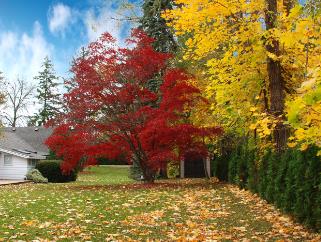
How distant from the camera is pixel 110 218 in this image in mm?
10883

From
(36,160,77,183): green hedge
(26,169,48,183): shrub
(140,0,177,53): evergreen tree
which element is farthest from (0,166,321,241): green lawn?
(36,160,77,183): green hedge

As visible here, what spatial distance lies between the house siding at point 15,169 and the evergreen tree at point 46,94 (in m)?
27.3

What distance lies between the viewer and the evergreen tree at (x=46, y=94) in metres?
68.1

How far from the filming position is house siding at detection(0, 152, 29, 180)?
131 feet

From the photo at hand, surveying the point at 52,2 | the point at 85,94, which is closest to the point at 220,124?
the point at 85,94

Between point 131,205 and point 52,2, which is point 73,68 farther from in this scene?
point 131,205

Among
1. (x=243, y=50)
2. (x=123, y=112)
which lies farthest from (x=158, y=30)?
(x=243, y=50)

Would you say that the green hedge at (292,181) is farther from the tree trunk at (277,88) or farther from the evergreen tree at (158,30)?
the evergreen tree at (158,30)

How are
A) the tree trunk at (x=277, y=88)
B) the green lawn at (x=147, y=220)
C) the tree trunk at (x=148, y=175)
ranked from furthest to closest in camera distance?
the tree trunk at (x=148, y=175) → the tree trunk at (x=277, y=88) → the green lawn at (x=147, y=220)

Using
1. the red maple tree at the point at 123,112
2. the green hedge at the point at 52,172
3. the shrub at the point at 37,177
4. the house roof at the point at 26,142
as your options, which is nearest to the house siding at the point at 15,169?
the house roof at the point at 26,142

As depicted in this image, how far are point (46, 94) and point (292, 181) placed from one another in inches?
2429

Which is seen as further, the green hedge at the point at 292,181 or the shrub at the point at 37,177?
the shrub at the point at 37,177

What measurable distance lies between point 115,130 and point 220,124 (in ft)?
16.2

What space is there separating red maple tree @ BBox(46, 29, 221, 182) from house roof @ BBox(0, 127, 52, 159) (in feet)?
52.5
